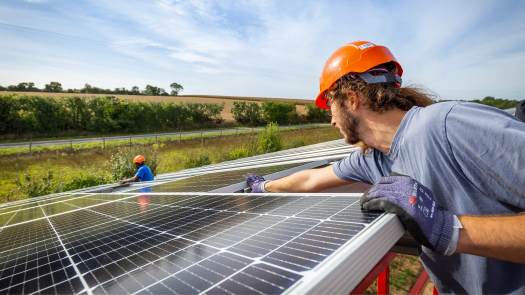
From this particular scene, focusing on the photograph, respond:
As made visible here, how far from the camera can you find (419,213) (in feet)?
4.52

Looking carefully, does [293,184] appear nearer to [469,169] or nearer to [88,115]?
[469,169]

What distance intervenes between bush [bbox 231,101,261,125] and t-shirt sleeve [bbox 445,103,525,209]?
67544 millimetres

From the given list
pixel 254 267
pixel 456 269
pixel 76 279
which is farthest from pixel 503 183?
pixel 76 279

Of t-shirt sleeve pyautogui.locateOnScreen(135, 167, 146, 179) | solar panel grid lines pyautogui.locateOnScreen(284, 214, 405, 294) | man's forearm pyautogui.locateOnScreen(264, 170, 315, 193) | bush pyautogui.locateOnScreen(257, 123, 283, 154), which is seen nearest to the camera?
solar panel grid lines pyautogui.locateOnScreen(284, 214, 405, 294)

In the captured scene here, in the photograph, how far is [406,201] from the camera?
4.66 ft

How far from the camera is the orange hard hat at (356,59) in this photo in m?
2.64

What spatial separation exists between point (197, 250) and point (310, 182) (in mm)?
2379

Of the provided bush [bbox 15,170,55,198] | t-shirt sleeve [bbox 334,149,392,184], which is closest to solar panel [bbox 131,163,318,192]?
t-shirt sleeve [bbox 334,149,392,184]

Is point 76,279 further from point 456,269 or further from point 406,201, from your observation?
point 456,269

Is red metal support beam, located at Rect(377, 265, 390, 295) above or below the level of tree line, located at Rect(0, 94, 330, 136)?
below

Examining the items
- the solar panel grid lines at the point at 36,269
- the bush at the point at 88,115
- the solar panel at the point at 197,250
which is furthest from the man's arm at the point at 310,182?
the bush at the point at 88,115

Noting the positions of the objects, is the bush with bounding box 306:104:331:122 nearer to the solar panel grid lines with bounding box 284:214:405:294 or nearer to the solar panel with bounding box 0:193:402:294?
the solar panel with bounding box 0:193:402:294

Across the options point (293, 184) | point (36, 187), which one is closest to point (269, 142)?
point (36, 187)

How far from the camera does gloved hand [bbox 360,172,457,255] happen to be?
1.37 metres
